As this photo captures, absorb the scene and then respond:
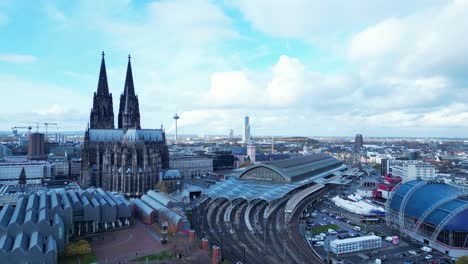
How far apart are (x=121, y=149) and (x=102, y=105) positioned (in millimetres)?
A: 25198

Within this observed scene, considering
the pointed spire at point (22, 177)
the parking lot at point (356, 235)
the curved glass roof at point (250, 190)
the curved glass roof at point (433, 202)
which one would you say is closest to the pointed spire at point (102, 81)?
the pointed spire at point (22, 177)

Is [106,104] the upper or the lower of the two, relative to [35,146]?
upper

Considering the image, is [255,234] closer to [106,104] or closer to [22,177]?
[106,104]

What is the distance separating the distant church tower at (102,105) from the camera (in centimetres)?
10231

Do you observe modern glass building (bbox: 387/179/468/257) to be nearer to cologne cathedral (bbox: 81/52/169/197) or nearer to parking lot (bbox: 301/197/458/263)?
parking lot (bbox: 301/197/458/263)

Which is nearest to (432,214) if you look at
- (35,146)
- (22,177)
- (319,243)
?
(319,243)

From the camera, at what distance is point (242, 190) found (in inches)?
2963

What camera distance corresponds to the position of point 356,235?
5541 cm

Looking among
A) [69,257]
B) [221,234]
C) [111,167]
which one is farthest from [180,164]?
[69,257]

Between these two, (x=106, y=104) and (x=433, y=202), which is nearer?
(x=433, y=202)

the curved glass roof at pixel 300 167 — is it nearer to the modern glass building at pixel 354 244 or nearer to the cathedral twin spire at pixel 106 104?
the modern glass building at pixel 354 244

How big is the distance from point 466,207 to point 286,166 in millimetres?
46051

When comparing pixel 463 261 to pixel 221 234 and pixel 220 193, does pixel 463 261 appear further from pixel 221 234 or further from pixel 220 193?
pixel 220 193

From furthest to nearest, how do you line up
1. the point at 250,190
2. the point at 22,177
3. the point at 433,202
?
the point at 22,177 → the point at 250,190 → the point at 433,202
